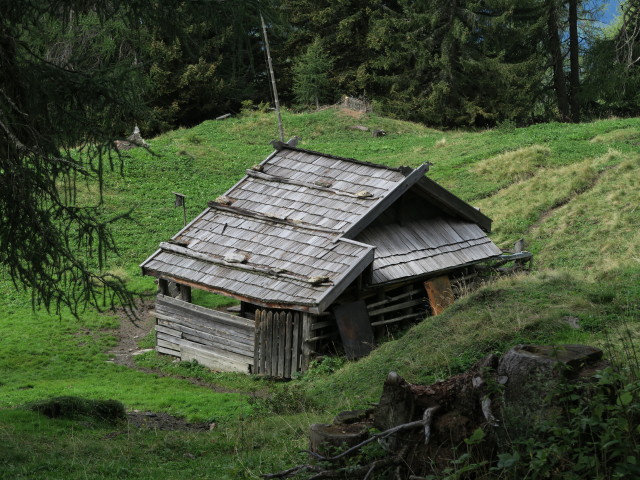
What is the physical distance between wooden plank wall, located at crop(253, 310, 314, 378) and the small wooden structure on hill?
2cm

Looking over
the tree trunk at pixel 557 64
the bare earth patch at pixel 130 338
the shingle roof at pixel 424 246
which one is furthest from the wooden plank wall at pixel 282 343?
the tree trunk at pixel 557 64

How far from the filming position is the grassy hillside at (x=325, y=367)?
29.8ft

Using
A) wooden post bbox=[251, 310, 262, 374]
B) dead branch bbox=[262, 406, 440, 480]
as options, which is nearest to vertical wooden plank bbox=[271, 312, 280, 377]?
wooden post bbox=[251, 310, 262, 374]

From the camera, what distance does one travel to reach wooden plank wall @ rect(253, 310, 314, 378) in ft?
53.2

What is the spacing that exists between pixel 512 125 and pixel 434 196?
69.8 feet

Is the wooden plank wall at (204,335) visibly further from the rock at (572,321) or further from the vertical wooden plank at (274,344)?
the rock at (572,321)

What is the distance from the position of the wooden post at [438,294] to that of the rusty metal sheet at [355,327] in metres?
1.96

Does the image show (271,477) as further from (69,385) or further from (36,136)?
(69,385)

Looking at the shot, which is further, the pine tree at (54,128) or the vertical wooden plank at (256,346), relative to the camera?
the vertical wooden plank at (256,346)

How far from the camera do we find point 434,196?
19.0 m

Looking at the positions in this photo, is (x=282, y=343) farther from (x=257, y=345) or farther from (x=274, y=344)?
(x=257, y=345)

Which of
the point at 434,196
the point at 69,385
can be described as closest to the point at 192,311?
the point at 69,385

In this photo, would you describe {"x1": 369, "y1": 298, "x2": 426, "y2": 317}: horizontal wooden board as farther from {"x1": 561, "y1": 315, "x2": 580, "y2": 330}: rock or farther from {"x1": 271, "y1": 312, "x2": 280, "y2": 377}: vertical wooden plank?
{"x1": 561, "y1": 315, "x2": 580, "y2": 330}: rock

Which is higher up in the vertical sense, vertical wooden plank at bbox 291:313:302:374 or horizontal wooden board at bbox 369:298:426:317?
horizontal wooden board at bbox 369:298:426:317
